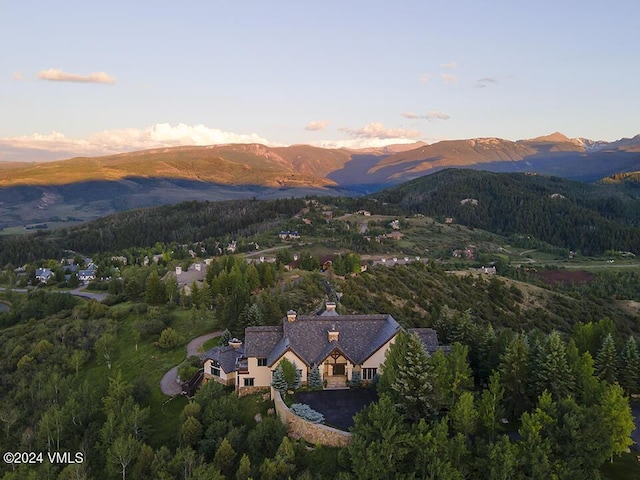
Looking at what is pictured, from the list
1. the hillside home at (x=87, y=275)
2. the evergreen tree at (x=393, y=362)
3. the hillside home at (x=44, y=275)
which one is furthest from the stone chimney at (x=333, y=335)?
the hillside home at (x=44, y=275)

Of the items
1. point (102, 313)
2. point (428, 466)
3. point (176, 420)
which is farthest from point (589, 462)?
point (102, 313)

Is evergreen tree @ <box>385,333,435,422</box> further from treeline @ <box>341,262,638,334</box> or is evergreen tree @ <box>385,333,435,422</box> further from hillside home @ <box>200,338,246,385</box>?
treeline @ <box>341,262,638,334</box>

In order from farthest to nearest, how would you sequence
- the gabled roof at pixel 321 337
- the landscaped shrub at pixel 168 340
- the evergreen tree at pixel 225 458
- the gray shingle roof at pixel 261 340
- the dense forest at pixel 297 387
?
the landscaped shrub at pixel 168 340
the gray shingle roof at pixel 261 340
the gabled roof at pixel 321 337
the evergreen tree at pixel 225 458
the dense forest at pixel 297 387

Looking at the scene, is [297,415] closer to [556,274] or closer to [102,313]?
[102,313]

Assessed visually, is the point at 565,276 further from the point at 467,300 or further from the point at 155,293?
the point at 155,293

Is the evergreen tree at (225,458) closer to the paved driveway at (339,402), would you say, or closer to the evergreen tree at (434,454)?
the paved driveway at (339,402)

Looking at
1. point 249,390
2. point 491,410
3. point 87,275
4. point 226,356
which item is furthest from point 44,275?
point 491,410
